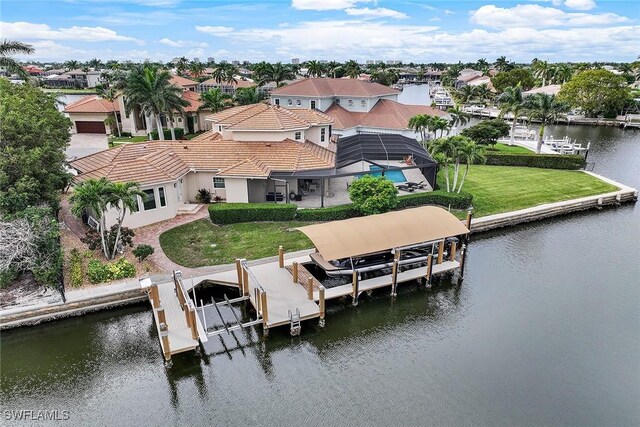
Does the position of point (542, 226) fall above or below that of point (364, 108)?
below

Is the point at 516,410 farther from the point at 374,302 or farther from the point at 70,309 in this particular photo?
the point at 70,309

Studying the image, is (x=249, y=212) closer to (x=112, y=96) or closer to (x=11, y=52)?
(x=11, y=52)

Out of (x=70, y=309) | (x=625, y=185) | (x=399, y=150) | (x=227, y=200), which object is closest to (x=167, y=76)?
(x=227, y=200)

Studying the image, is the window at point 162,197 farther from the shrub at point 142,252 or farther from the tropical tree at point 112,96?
the tropical tree at point 112,96

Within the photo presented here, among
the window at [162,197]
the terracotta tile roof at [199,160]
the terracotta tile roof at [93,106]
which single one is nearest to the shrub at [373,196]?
the terracotta tile roof at [199,160]

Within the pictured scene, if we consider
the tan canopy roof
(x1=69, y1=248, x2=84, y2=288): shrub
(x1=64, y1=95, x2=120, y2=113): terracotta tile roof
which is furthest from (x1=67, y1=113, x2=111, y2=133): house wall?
the tan canopy roof
